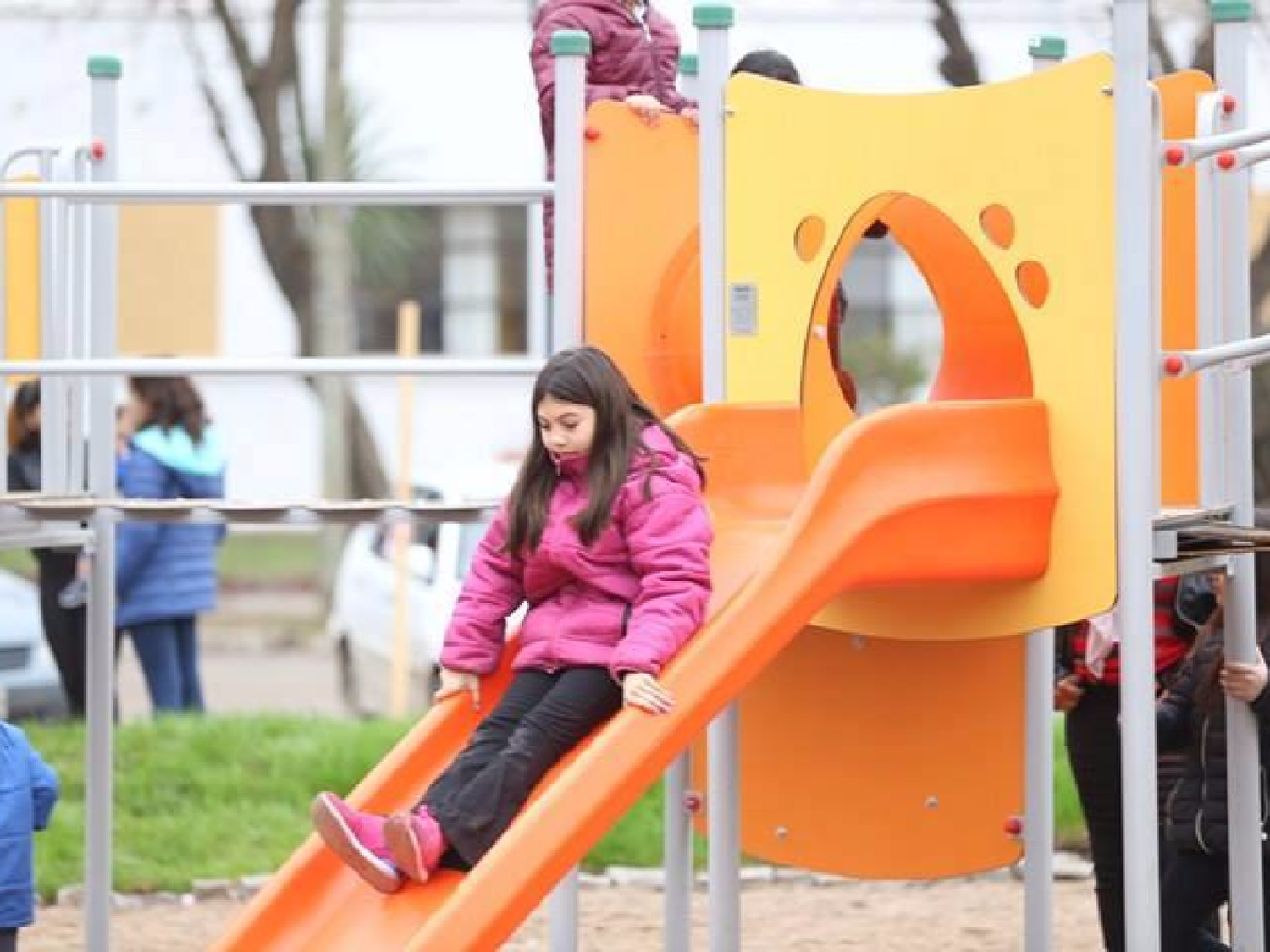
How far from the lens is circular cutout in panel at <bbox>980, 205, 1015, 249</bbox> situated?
542 centimetres

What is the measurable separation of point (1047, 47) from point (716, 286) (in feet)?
3.90

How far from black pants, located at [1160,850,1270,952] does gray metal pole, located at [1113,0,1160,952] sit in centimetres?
80

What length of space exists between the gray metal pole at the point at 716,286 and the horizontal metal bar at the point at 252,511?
1.95 ft

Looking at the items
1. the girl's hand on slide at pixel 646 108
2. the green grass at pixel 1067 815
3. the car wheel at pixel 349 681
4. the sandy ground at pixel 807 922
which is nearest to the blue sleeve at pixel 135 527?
the sandy ground at pixel 807 922

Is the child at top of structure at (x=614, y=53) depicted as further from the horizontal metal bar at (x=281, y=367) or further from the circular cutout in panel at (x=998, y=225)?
the circular cutout in panel at (x=998, y=225)

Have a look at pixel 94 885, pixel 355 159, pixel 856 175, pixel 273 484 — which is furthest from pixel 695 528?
pixel 273 484

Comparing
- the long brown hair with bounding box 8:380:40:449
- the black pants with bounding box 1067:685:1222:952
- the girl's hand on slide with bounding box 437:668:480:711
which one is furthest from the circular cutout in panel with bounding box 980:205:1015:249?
the long brown hair with bounding box 8:380:40:449

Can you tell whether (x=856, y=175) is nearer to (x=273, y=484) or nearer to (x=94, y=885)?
(x=94, y=885)

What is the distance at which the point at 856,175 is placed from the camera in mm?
5594

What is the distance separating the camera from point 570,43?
5945mm

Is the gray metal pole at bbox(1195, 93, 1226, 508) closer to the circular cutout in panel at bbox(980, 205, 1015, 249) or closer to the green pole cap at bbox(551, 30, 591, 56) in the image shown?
the circular cutout in panel at bbox(980, 205, 1015, 249)

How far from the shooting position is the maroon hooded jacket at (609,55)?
6.28 metres

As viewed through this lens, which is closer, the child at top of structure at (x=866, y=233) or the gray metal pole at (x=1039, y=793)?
the gray metal pole at (x=1039, y=793)

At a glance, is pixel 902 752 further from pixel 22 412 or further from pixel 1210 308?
pixel 22 412
